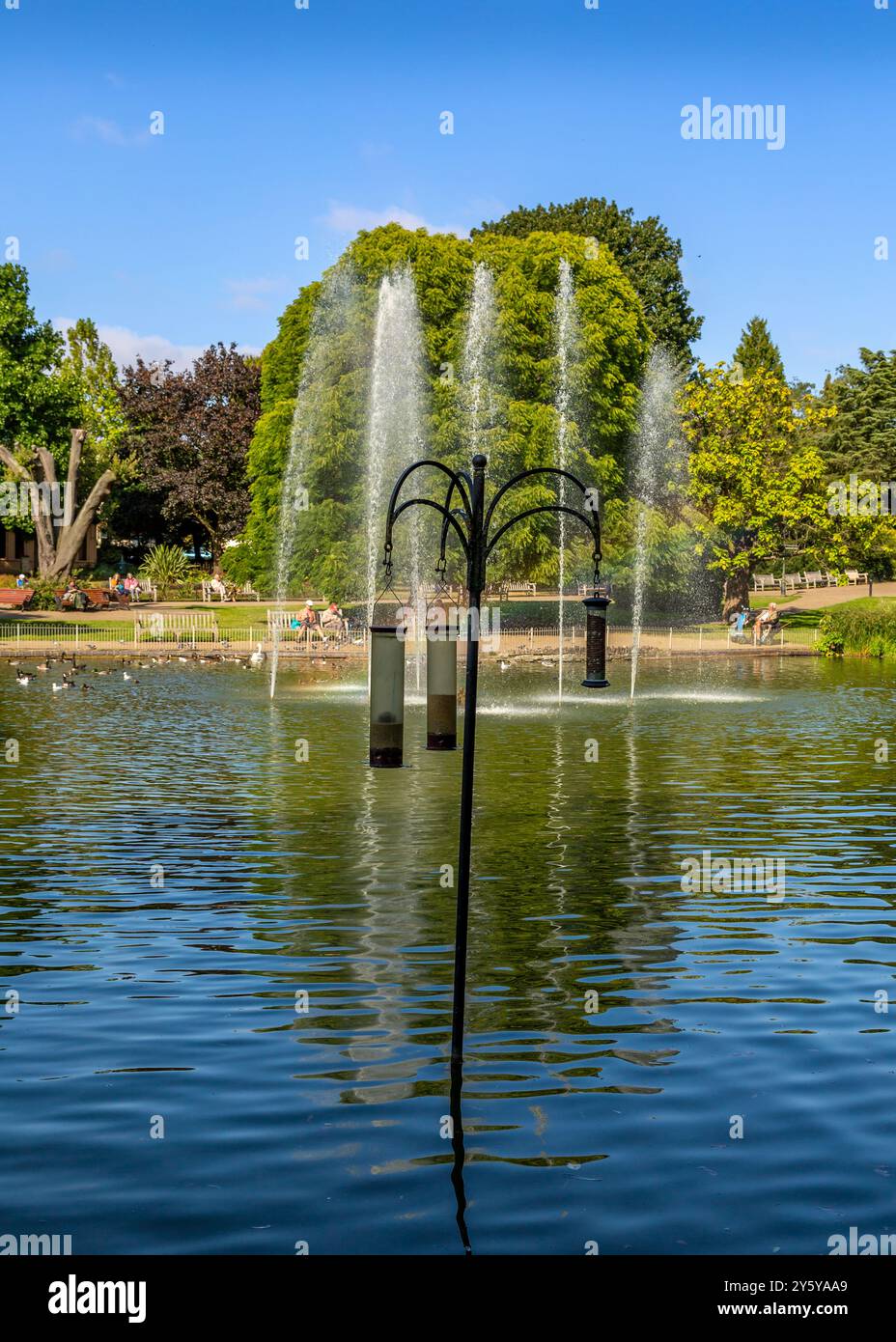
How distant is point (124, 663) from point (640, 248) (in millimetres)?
50898

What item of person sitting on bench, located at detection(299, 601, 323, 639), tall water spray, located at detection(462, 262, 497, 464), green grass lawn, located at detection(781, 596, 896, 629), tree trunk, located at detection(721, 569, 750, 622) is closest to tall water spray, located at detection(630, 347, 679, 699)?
tree trunk, located at detection(721, 569, 750, 622)

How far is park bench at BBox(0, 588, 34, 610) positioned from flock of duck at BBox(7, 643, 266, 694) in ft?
59.8

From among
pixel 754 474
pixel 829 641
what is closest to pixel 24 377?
pixel 754 474

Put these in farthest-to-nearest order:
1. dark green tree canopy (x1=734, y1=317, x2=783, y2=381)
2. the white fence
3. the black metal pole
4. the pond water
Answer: dark green tree canopy (x1=734, y1=317, x2=783, y2=381) → the white fence → the black metal pole → the pond water

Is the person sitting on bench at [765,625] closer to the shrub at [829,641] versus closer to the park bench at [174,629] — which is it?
the shrub at [829,641]

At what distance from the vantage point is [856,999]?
14234 mm

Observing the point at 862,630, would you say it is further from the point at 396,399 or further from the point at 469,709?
the point at 469,709

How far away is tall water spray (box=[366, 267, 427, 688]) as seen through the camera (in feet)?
207

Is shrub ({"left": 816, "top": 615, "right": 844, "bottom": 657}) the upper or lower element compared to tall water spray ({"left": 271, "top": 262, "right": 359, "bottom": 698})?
lower

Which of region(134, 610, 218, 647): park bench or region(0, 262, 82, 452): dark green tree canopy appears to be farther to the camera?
region(0, 262, 82, 452): dark green tree canopy

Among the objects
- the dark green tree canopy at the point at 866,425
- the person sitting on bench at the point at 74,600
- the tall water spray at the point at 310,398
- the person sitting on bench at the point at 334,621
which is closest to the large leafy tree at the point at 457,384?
the tall water spray at the point at 310,398

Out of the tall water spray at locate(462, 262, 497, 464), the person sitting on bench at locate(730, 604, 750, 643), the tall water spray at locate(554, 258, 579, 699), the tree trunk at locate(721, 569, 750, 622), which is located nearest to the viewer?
the tall water spray at locate(462, 262, 497, 464)

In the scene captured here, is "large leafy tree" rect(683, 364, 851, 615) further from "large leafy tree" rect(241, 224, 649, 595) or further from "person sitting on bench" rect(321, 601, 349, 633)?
"person sitting on bench" rect(321, 601, 349, 633)

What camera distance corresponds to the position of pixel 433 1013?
45.3 feet
